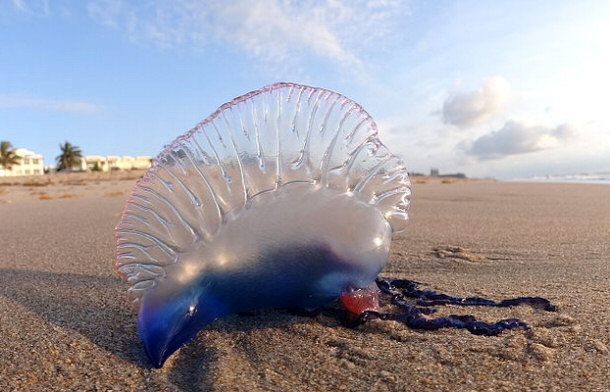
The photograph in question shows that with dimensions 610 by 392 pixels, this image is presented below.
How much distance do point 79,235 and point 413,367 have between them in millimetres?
3546

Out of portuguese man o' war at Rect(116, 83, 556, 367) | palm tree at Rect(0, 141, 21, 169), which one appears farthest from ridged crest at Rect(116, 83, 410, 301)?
palm tree at Rect(0, 141, 21, 169)

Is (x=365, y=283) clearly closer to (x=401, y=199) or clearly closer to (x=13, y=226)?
(x=401, y=199)

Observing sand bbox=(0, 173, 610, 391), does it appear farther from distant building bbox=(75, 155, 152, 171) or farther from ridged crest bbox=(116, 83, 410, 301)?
distant building bbox=(75, 155, 152, 171)

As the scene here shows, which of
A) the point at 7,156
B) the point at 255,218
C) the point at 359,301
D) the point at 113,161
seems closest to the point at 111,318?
the point at 255,218

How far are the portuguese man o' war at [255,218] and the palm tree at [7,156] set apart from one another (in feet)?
143

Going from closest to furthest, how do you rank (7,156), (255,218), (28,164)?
(255,218) < (7,156) < (28,164)

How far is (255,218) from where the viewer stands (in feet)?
5.59

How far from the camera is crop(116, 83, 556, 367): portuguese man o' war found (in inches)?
65.4

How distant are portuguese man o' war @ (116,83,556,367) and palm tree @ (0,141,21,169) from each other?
143 feet

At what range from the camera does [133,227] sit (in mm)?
1663

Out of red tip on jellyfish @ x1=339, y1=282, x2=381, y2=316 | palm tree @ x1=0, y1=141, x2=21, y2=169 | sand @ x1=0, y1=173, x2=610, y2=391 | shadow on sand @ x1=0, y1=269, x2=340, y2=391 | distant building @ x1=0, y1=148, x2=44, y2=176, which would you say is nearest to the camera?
sand @ x1=0, y1=173, x2=610, y2=391

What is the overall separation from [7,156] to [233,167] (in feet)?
144

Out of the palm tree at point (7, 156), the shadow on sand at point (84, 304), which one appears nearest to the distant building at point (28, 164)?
the palm tree at point (7, 156)

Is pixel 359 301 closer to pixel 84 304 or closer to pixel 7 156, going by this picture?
pixel 84 304
